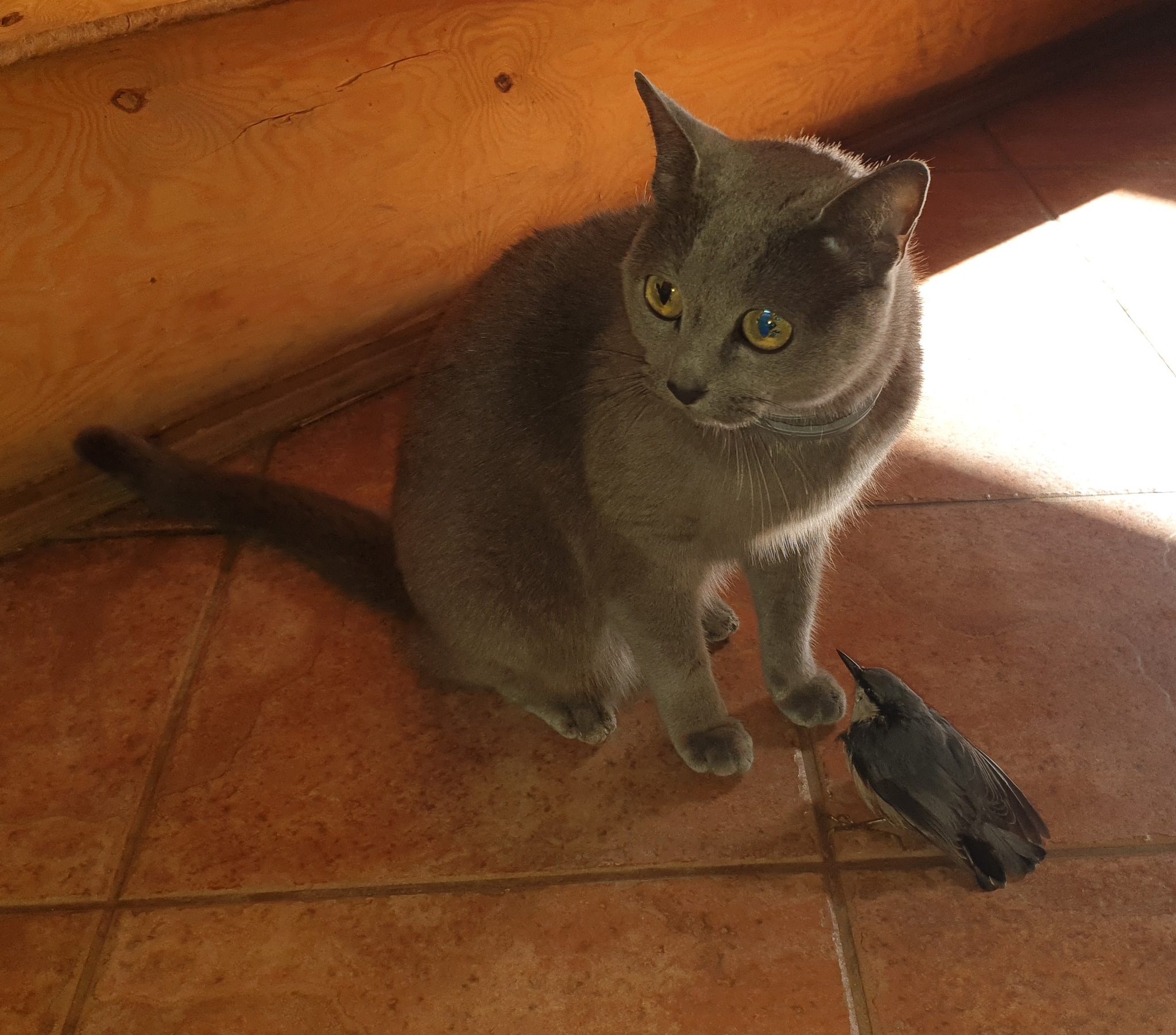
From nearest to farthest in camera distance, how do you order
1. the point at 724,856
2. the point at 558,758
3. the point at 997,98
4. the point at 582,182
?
the point at 724,856 < the point at 558,758 < the point at 582,182 < the point at 997,98

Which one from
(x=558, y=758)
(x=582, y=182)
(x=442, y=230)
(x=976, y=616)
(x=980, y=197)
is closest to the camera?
(x=558, y=758)

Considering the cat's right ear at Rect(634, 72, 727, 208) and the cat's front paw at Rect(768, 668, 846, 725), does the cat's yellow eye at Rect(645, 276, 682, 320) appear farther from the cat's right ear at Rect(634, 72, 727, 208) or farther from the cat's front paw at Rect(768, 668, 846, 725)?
the cat's front paw at Rect(768, 668, 846, 725)

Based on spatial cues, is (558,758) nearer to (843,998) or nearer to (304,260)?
(843,998)

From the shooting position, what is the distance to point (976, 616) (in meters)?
1.47

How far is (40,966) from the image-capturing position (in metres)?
1.15

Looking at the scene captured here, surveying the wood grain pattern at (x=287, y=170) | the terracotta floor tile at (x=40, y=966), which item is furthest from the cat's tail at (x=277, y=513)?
the terracotta floor tile at (x=40, y=966)

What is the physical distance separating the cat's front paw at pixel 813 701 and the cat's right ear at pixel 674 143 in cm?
68

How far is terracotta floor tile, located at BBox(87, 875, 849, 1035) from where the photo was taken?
1.08m

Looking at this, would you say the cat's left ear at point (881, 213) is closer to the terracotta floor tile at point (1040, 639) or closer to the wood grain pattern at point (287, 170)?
the terracotta floor tile at point (1040, 639)

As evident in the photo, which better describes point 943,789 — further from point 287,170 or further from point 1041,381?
point 287,170

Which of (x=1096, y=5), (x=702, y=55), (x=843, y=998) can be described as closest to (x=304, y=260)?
(x=702, y=55)

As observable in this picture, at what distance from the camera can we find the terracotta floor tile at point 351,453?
69.1 inches

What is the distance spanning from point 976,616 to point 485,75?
1.24 m

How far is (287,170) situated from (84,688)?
88cm
